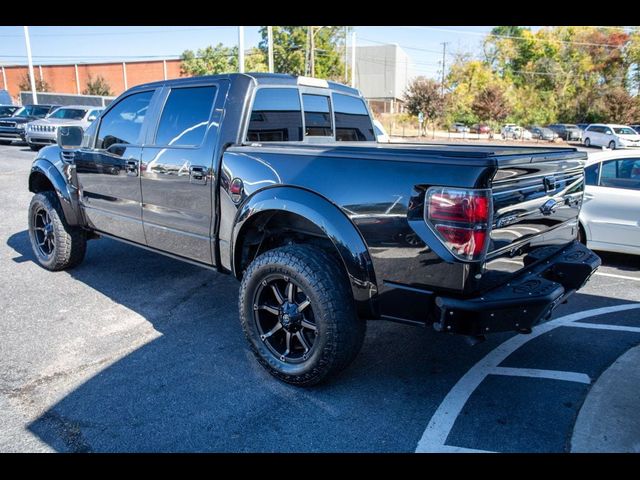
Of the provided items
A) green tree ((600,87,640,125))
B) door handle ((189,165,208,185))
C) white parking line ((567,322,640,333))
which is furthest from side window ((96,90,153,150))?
green tree ((600,87,640,125))

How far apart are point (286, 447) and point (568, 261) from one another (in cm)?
211

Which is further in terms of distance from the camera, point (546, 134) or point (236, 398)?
point (546, 134)

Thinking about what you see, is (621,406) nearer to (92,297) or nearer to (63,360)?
(63,360)

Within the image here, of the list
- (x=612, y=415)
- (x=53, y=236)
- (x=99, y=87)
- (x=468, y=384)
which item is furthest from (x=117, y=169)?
(x=99, y=87)

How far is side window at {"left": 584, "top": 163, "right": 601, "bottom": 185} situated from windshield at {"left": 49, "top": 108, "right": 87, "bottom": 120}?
17.6 meters

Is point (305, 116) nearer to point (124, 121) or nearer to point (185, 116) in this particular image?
point (185, 116)

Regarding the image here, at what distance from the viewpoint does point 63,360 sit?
3627 mm

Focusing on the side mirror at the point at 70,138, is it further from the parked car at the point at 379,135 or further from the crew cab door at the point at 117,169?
the parked car at the point at 379,135

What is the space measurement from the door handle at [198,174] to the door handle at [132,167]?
0.82m

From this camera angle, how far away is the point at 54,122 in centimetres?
1798

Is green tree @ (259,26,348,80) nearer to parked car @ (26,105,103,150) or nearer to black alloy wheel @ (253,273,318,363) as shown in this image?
parked car @ (26,105,103,150)

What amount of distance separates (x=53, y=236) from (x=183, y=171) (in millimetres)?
2548

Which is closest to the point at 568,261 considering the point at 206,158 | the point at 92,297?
the point at 206,158

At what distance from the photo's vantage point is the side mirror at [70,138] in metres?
5.03
